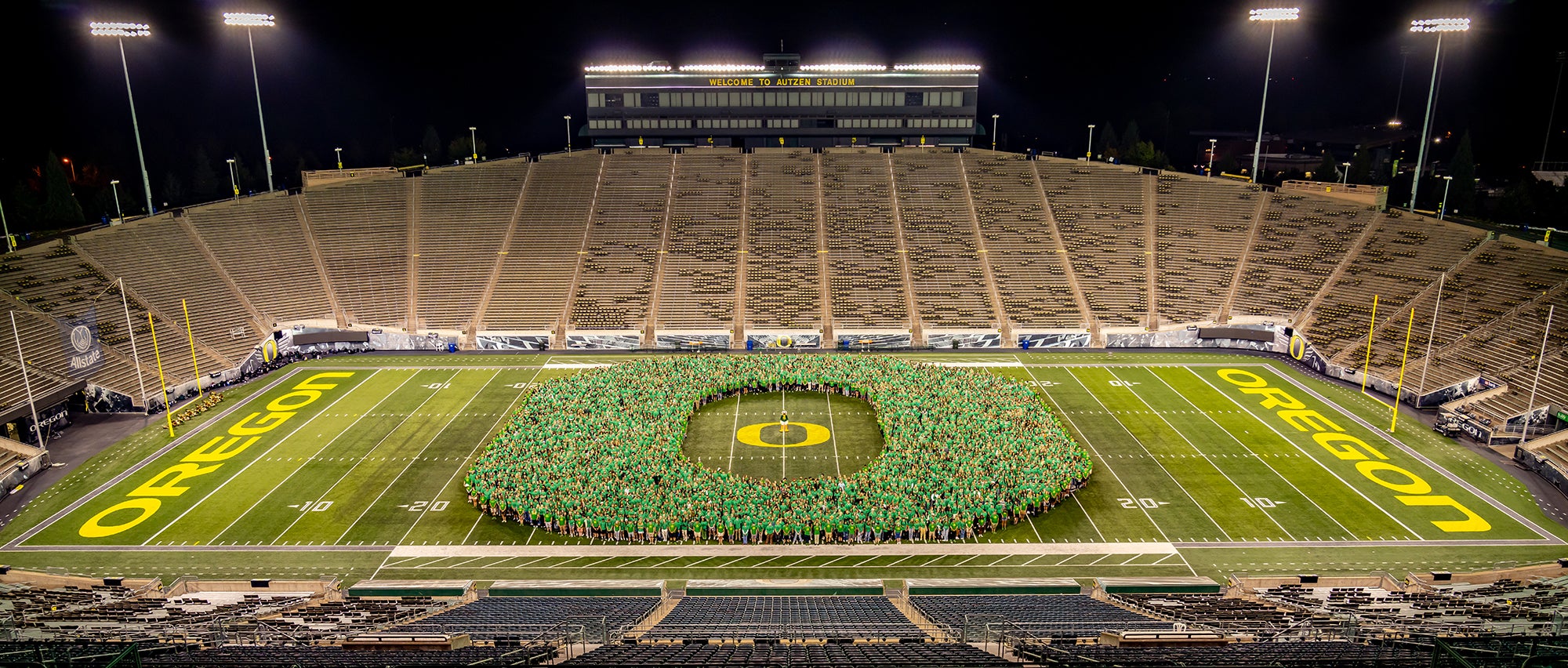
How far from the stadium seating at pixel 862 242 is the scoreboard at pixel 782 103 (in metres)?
3.08

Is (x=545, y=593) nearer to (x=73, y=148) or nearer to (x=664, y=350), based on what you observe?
(x=664, y=350)

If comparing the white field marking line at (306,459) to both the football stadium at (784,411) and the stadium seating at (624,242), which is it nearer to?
the football stadium at (784,411)

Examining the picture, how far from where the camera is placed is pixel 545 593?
21625 mm

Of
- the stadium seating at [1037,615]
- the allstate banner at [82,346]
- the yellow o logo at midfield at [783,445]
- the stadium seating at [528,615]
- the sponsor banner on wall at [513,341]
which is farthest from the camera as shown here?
the sponsor banner on wall at [513,341]

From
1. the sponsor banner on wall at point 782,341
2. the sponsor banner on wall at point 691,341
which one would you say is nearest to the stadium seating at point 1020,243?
the sponsor banner on wall at point 782,341

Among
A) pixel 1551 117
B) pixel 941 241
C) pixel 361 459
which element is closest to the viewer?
pixel 361 459

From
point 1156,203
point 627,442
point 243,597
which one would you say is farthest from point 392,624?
point 1156,203

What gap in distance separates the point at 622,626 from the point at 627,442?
11.6 meters

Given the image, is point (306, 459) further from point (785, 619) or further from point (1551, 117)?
point (1551, 117)

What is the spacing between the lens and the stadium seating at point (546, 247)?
4872 centimetres

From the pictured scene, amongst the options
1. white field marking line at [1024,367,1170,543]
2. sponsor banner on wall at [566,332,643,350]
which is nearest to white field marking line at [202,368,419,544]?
sponsor banner on wall at [566,332,643,350]

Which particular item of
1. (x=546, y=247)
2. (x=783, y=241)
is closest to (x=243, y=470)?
(x=546, y=247)

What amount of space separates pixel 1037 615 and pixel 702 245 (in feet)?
132

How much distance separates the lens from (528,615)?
63.0 ft
